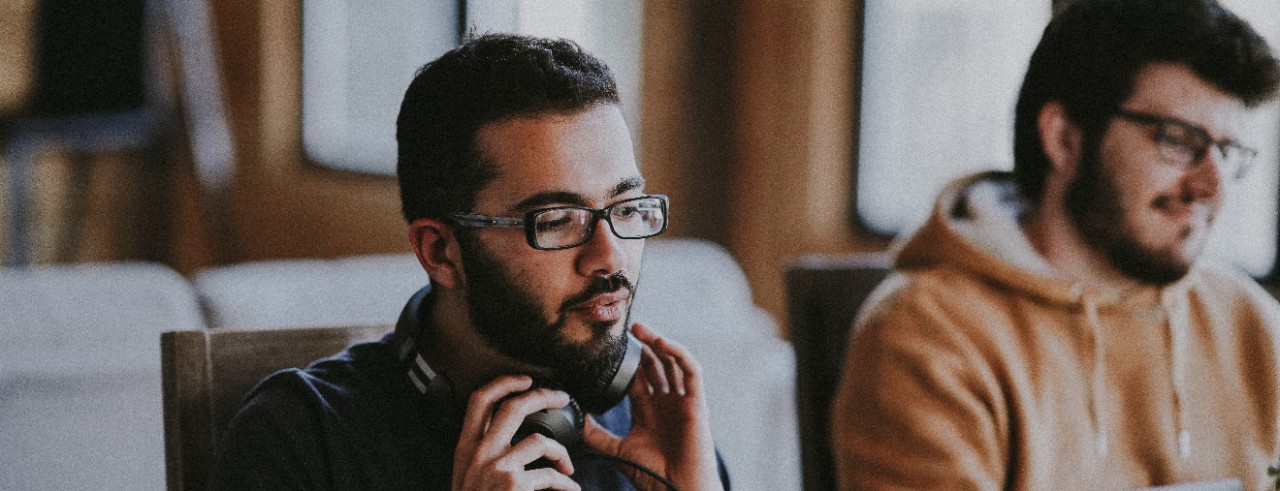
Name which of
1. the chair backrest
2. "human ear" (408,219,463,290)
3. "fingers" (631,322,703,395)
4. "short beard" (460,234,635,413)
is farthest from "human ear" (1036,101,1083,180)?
"human ear" (408,219,463,290)

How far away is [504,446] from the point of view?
37.1 inches

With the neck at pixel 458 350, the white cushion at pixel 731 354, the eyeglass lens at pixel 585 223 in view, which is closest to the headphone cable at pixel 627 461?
the neck at pixel 458 350

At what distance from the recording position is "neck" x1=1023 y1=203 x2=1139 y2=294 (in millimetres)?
1534

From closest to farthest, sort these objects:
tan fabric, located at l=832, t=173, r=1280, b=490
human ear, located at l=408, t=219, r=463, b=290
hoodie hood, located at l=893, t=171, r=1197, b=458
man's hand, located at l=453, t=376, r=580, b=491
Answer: man's hand, located at l=453, t=376, r=580, b=491
human ear, located at l=408, t=219, r=463, b=290
tan fabric, located at l=832, t=173, r=1280, b=490
hoodie hood, located at l=893, t=171, r=1197, b=458

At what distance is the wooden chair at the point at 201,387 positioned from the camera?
1104 millimetres

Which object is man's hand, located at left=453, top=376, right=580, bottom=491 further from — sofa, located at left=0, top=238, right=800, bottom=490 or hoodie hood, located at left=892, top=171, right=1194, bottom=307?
hoodie hood, located at left=892, top=171, right=1194, bottom=307

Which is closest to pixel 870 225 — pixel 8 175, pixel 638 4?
pixel 638 4

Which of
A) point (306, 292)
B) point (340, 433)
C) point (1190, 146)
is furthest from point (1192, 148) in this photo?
point (306, 292)

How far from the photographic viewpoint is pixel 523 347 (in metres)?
1.01

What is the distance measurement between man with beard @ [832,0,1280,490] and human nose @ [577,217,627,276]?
21.9 inches

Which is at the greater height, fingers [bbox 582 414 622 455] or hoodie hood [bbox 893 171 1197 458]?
hoodie hood [bbox 893 171 1197 458]

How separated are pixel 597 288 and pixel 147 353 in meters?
1.10

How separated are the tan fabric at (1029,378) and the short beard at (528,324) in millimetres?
512

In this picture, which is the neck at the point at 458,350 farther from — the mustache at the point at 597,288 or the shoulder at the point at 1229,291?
the shoulder at the point at 1229,291
